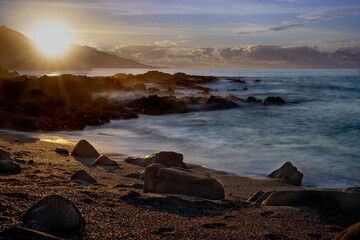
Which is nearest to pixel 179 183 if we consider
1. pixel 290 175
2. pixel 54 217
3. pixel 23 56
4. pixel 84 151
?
pixel 54 217

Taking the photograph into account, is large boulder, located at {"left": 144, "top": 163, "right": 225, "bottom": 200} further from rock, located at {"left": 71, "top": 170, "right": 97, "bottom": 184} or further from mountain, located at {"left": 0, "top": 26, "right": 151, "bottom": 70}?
mountain, located at {"left": 0, "top": 26, "right": 151, "bottom": 70}

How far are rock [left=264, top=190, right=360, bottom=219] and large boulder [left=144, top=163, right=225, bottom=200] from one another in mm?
780

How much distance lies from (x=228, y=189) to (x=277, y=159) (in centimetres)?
479

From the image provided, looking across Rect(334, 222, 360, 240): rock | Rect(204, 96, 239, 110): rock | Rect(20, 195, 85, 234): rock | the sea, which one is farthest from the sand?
Rect(204, 96, 239, 110): rock

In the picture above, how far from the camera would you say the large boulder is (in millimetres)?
4612

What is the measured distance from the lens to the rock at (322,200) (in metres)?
4.26

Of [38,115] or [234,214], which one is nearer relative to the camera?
[234,214]

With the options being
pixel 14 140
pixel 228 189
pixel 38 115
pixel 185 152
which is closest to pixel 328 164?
pixel 185 152

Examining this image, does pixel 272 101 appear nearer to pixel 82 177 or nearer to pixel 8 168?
pixel 82 177

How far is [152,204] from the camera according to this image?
4062 millimetres

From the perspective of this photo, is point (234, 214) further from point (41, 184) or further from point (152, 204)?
point (41, 184)

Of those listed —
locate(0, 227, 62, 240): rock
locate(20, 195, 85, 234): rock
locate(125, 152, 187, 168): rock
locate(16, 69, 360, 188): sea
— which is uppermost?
locate(0, 227, 62, 240): rock

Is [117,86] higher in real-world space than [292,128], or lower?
higher

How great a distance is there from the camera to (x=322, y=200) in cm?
443
